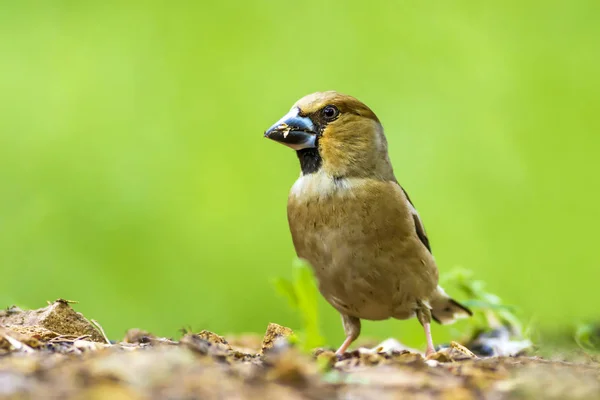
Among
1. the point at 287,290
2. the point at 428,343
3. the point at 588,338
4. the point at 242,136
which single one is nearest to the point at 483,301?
the point at 588,338

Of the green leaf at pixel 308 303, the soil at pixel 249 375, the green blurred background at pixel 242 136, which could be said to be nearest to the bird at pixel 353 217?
the soil at pixel 249 375

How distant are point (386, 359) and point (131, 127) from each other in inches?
271

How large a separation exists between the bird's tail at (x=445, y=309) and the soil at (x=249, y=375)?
2.06 meters

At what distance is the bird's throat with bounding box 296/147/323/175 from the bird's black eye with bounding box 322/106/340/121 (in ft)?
0.75

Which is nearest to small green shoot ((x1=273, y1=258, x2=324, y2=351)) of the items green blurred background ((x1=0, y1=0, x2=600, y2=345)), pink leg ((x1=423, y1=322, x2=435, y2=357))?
pink leg ((x1=423, y1=322, x2=435, y2=357))

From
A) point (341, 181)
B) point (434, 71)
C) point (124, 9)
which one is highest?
point (124, 9)

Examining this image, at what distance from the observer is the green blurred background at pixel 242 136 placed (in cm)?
880

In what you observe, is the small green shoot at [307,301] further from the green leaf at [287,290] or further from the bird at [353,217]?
the bird at [353,217]

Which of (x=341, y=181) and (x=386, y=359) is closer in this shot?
(x=386, y=359)

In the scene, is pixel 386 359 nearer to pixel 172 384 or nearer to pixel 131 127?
pixel 172 384

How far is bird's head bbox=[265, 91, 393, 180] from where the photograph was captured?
4879 mm

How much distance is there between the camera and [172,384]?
7.61 ft

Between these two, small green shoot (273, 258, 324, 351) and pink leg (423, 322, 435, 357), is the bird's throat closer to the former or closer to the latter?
pink leg (423, 322, 435, 357)

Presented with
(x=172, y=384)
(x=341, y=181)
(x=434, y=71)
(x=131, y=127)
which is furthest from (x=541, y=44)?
(x=172, y=384)
